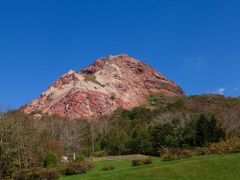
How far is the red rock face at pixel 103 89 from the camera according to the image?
115625 mm

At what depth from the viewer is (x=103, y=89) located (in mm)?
127312

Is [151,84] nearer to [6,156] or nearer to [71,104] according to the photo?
[71,104]

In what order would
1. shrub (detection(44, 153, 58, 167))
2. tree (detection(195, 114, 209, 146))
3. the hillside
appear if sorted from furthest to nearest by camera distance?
the hillside → tree (detection(195, 114, 209, 146)) → shrub (detection(44, 153, 58, 167))

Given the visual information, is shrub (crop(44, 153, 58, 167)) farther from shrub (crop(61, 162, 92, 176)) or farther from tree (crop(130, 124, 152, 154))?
tree (crop(130, 124, 152, 154))

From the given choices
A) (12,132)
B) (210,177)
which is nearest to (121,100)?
(12,132)

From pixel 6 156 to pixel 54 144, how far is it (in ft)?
28.7

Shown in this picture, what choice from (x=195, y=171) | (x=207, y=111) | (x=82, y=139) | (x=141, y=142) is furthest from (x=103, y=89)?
(x=195, y=171)

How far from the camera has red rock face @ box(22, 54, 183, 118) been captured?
11562 centimetres

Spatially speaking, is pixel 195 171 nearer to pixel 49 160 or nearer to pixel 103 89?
pixel 49 160

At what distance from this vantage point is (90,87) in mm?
122375

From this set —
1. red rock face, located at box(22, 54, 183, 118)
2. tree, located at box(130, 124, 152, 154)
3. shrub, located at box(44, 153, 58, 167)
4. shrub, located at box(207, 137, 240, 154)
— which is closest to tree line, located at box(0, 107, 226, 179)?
tree, located at box(130, 124, 152, 154)

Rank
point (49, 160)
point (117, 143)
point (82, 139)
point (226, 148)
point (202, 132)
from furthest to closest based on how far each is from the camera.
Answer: point (82, 139)
point (117, 143)
point (202, 132)
point (49, 160)
point (226, 148)

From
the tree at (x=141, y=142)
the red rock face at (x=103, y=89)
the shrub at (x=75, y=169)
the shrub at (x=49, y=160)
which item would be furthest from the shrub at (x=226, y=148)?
the red rock face at (x=103, y=89)

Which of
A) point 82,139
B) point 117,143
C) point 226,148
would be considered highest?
→ point 82,139
